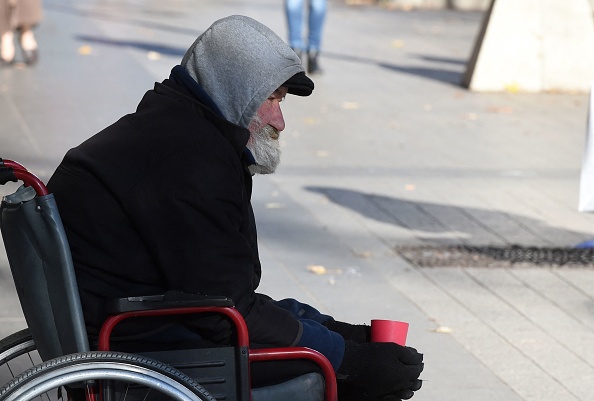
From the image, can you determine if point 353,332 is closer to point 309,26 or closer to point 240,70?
point 240,70

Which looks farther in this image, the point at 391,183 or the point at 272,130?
the point at 391,183

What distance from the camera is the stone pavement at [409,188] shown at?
4.74 m

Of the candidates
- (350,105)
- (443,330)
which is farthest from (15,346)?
(350,105)

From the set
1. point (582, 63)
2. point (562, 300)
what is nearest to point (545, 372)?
point (562, 300)

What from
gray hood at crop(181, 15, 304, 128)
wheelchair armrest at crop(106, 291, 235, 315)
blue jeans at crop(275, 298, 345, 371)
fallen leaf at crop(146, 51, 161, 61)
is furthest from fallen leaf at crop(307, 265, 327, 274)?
fallen leaf at crop(146, 51, 161, 61)

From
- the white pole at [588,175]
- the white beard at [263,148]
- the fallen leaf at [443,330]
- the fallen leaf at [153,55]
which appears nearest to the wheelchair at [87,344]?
the white beard at [263,148]

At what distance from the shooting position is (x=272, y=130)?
3039mm

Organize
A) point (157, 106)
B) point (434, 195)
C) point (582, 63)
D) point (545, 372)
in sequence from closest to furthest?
point (157, 106) < point (545, 372) < point (434, 195) < point (582, 63)

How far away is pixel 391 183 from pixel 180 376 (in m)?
4.75

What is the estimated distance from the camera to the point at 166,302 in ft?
8.70

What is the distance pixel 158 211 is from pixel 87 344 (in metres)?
0.37

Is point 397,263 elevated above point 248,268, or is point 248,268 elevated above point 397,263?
point 248,268

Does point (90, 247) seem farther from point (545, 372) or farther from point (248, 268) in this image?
point (545, 372)

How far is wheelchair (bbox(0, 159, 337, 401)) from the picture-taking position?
2.56m
